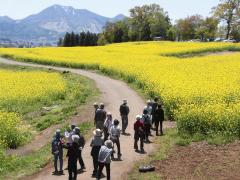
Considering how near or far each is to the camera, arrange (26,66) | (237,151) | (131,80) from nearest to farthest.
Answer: (237,151) → (131,80) → (26,66)

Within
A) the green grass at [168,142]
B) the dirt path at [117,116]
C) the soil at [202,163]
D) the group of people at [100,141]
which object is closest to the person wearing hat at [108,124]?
the group of people at [100,141]

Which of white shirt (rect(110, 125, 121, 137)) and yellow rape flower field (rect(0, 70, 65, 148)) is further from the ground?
white shirt (rect(110, 125, 121, 137))

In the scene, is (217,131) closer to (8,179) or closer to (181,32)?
(8,179)

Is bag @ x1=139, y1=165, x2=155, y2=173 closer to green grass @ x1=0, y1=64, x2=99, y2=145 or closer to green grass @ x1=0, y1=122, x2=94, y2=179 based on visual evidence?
green grass @ x1=0, y1=122, x2=94, y2=179

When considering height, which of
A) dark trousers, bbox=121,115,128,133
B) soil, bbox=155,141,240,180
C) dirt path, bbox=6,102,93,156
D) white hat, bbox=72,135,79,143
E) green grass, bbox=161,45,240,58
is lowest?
dirt path, bbox=6,102,93,156

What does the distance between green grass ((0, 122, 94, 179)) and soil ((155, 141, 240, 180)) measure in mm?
4980

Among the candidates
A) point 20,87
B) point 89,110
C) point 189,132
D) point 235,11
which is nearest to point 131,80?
point 20,87

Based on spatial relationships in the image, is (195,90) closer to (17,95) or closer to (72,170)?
(72,170)

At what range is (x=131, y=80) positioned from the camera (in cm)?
4316

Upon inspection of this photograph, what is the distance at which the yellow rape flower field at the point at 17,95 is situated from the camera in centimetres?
2366

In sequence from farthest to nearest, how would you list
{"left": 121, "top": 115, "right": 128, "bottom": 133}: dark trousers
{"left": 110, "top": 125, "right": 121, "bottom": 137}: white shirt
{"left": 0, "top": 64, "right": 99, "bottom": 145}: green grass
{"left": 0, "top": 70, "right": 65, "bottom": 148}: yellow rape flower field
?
1. {"left": 0, "top": 64, "right": 99, "bottom": 145}: green grass
2. {"left": 0, "top": 70, "right": 65, "bottom": 148}: yellow rape flower field
3. {"left": 121, "top": 115, "right": 128, "bottom": 133}: dark trousers
4. {"left": 110, "top": 125, "right": 121, "bottom": 137}: white shirt

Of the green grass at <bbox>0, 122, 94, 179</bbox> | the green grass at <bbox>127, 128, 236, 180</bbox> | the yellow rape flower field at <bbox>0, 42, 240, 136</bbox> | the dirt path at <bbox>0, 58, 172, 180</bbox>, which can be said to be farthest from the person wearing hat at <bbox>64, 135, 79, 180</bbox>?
the yellow rape flower field at <bbox>0, 42, 240, 136</bbox>

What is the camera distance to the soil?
55.1 feet

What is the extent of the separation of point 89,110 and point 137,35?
10756 centimetres
